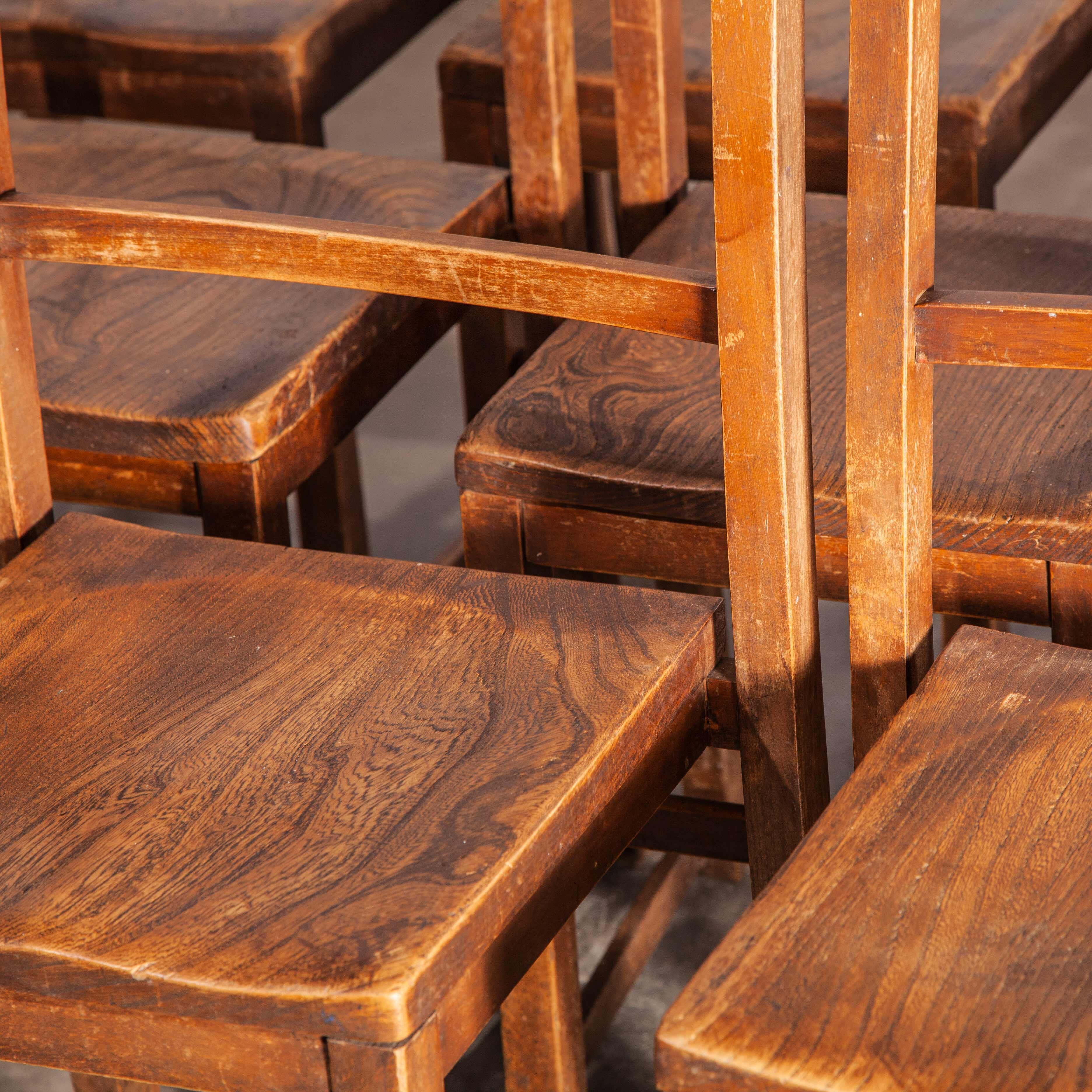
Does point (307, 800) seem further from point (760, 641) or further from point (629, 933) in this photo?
point (629, 933)

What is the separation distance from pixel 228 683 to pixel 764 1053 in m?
0.31

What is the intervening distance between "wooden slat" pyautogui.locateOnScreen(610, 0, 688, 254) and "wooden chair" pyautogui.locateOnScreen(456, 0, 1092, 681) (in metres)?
0.15

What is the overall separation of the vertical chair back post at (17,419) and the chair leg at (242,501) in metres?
0.09

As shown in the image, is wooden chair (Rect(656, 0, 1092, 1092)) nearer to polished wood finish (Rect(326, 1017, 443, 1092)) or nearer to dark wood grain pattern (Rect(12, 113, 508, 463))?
polished wood finish (Rect(326, 1017, 443, 1092))

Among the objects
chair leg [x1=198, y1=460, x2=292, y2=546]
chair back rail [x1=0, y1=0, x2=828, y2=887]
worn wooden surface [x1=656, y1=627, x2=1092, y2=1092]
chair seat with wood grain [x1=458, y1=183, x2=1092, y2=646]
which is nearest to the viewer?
worn wooden surface [x1=656, y1=627, x2=1092, y2=1092]

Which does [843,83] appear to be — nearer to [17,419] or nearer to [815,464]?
[815,464]

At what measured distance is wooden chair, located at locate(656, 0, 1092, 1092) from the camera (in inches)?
23.4

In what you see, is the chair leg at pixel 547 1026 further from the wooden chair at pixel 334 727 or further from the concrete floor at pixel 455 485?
the concrete floor at pixel 455 485

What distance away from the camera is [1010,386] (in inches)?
36.6

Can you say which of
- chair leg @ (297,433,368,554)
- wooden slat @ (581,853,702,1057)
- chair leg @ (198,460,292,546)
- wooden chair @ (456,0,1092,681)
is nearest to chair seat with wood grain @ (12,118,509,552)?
chair leg @ (198,460,292,546)

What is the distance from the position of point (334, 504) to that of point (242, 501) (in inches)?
19.2

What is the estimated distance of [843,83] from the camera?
1.26 metres

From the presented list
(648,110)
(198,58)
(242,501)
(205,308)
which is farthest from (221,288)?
(198,58)

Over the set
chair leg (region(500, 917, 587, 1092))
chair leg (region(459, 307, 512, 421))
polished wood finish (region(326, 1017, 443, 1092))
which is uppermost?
polished wood finish (region(326, 1017, 443, 1092))
